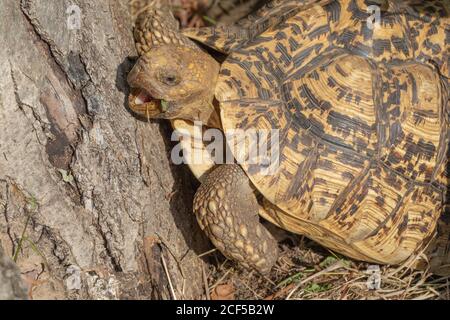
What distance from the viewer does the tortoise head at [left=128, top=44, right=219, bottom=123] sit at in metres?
2.63

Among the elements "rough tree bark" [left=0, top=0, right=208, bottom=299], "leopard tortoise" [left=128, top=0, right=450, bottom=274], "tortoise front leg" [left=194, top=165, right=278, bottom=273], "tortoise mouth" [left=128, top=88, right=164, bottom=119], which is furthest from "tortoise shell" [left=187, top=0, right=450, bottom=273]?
"rough tree bark" [left=0, top=0, right=208, bottom=299]

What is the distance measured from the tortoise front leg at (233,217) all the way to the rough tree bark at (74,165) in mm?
255

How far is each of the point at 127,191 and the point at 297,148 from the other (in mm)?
840

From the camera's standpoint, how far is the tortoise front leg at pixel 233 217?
2648mm

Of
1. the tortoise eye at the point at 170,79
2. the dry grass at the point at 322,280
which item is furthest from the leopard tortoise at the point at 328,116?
the dry grass at the point at 322,280

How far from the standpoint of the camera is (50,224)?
2.44 meters

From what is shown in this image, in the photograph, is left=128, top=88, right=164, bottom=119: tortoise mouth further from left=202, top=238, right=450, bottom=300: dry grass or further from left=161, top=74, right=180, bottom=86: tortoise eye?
left=202, top=238, right=450, bottom=300: dry grass

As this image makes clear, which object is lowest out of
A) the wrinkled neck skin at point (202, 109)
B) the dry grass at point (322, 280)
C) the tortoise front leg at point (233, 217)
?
the dry grass at point (322, 280)

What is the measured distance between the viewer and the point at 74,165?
2.42 meters

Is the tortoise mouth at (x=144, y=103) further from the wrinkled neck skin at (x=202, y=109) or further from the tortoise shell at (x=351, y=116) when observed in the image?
the tortoise shell at (x=351, y=116)

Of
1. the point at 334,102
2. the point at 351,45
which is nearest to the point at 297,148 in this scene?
the point at 334,102

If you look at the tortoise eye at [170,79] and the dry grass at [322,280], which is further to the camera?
the dry grass at [322,280]

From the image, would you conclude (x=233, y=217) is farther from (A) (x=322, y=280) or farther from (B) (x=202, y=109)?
(A) (x=322, y=280)
